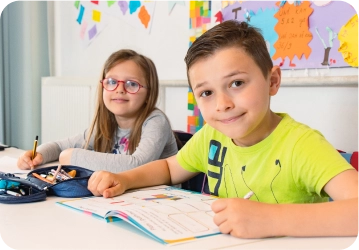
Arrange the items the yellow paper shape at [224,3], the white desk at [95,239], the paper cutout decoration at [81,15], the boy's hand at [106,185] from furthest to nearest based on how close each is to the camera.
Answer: the paper cutout decoration at [81,15], the yellow paper shape at [224,3], the boy's hand at [106,185], the white desk at [95,239]

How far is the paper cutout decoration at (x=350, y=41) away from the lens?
4.24 feet

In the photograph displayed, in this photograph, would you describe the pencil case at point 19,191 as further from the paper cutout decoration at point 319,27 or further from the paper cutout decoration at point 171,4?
the paper cutout decoration at point 171,4

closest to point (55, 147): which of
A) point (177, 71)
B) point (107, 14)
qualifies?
point (177, 71)

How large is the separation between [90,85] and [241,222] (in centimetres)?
229

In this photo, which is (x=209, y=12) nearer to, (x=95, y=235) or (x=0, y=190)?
(x=0, y=190)

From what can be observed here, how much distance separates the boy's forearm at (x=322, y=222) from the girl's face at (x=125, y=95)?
96 centimetres

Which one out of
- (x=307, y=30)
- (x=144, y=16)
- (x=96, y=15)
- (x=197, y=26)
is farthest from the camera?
(x=96, y=15)

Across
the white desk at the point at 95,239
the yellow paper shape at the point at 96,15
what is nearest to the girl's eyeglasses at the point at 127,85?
the white desk at the point at 95,239

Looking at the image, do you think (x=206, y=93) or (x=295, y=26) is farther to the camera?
(x=295, y=26)

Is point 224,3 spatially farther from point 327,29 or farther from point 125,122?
point 125,122

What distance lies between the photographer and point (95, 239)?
26.1 inches

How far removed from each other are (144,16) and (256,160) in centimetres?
161

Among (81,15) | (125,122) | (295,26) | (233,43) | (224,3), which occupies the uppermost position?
(81,15)

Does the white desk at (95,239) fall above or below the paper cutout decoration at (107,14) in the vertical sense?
below
